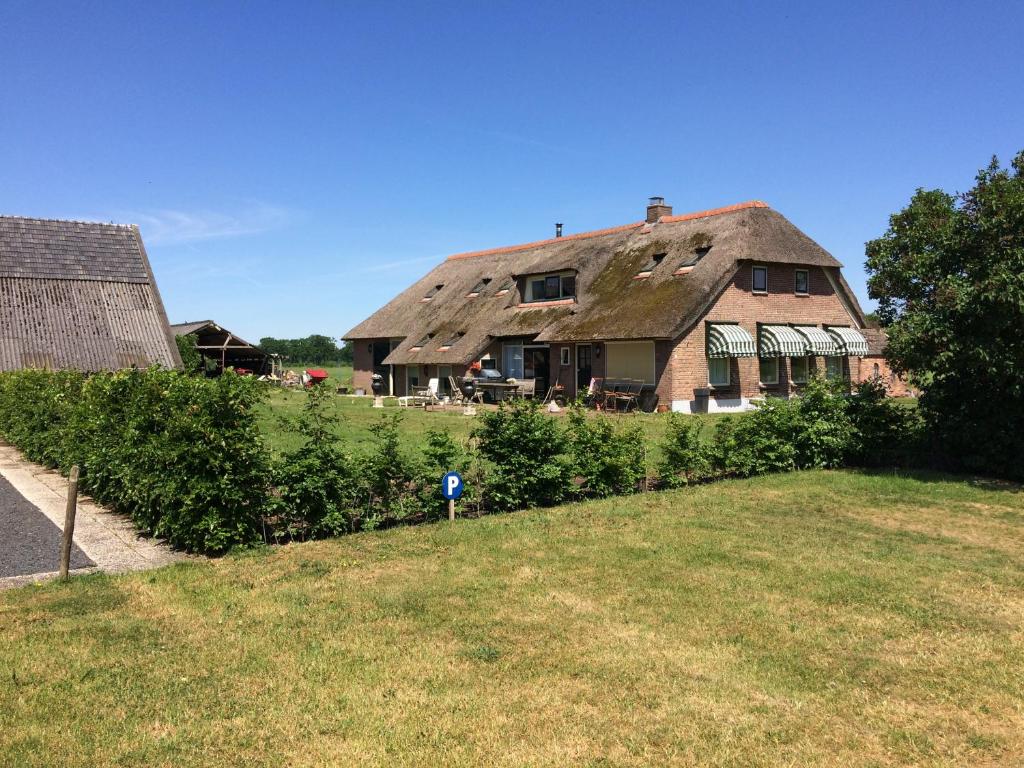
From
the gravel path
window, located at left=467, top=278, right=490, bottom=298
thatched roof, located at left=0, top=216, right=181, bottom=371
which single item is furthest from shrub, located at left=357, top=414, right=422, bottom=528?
window, located at left=467, top=278, right=490, bottom=298

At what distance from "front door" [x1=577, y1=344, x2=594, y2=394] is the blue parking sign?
19.3 meters

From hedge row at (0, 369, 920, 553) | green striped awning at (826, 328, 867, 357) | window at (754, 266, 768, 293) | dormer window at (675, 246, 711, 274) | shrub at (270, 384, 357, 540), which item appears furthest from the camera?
green striped awning at (826, 328, 867, 357)

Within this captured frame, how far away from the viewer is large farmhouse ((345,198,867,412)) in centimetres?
2591

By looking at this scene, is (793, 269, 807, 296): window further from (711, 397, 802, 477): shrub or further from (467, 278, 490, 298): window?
(711, 397, 802, 477): shrub

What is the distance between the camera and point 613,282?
29422 millimetres

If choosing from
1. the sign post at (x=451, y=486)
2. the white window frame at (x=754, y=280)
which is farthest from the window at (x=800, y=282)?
the sign post at (x=451, y=486)

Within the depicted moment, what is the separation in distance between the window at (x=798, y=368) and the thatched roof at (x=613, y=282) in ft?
12.5

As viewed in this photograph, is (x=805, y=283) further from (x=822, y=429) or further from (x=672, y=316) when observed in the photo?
(x=822, y=429)

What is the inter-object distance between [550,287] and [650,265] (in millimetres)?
4984

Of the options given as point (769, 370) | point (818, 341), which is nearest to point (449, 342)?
point (769, 370)

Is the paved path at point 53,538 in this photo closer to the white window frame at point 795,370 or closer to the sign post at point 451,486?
the sign post at point 451,486

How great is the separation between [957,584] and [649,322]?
18.8 metres

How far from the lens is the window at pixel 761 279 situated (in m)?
27.9

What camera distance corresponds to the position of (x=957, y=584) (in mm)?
7148
